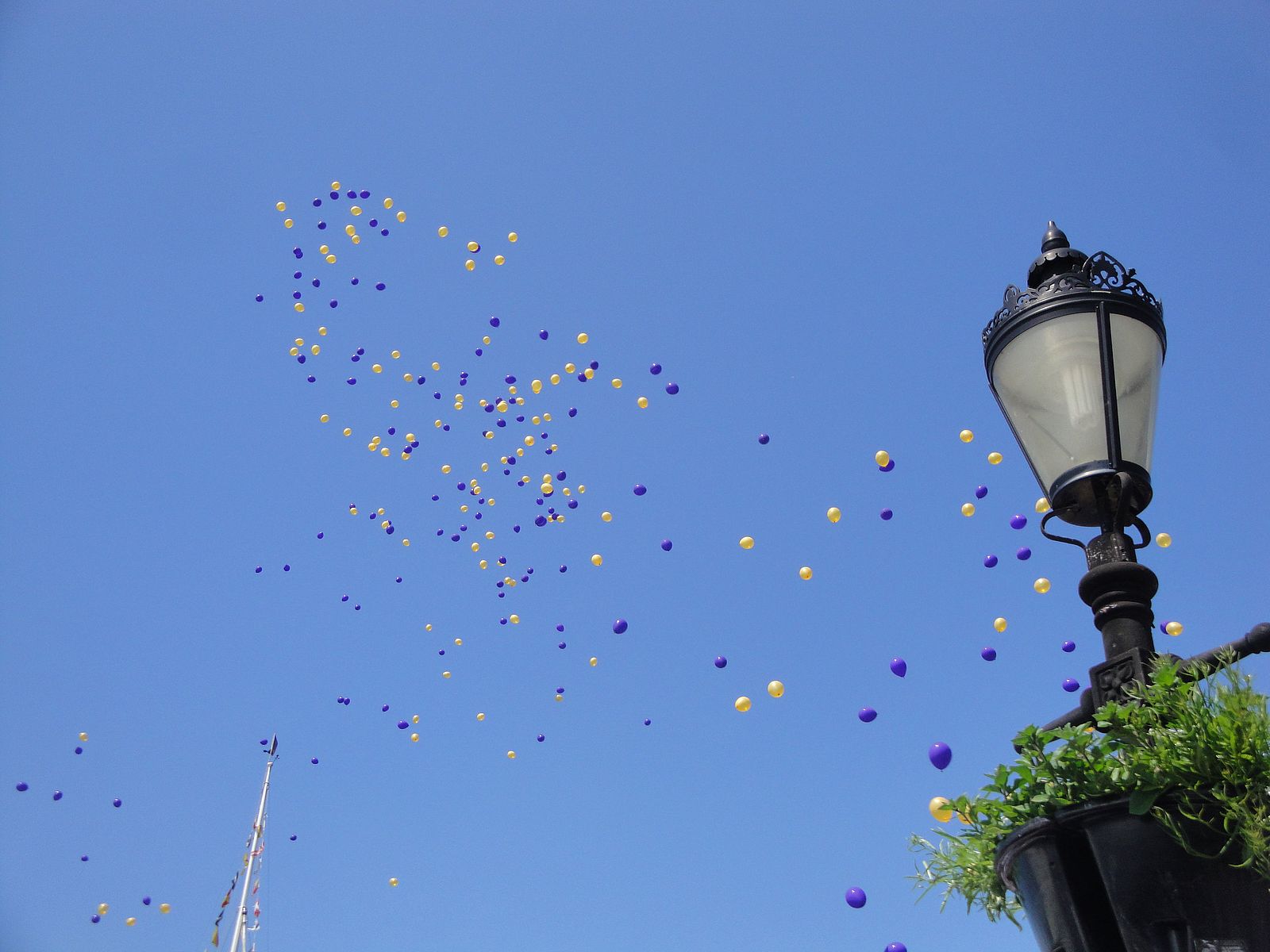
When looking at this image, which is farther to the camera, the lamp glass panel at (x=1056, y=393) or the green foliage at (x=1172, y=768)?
the lamp glass panel at (x=1056, y=393)

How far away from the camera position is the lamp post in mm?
1920

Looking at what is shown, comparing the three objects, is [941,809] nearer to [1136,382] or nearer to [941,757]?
[1136,382]

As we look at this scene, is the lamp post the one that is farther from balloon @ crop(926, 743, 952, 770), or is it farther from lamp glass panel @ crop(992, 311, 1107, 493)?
balloon @ crop(926, 743, 952, 770)

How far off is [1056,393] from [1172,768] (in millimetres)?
845

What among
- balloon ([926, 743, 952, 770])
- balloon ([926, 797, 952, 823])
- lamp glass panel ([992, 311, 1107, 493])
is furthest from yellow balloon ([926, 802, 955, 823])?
balloon ([926, 743, 952, 770])

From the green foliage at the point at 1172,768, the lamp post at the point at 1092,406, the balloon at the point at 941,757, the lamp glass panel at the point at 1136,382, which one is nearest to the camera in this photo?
the green foliage at the point at 1172,768

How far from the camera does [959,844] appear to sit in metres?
1.79

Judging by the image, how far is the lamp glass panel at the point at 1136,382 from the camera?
2035 millimetres

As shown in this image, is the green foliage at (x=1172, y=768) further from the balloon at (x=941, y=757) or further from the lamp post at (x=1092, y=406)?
the balloon at (x=941, y=757)

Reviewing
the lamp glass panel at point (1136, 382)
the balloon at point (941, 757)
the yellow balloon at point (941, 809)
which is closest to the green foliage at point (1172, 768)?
the yellow balloon at point (941, 809)

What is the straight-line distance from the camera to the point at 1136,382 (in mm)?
2094

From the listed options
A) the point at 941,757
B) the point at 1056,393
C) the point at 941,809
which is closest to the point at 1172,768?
the point at 941,809

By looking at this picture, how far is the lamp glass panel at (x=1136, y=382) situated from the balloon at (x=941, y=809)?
73 cm

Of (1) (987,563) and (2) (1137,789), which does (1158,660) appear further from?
(1) (987,563)
